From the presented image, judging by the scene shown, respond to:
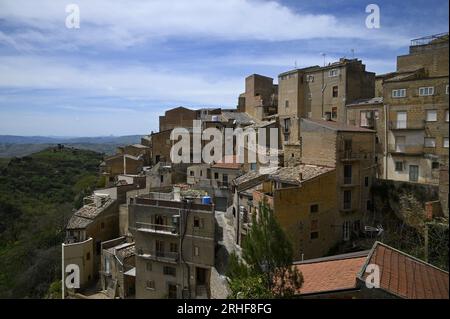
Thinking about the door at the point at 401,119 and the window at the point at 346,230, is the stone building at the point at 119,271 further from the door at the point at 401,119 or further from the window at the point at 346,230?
the door at the point at 401,119

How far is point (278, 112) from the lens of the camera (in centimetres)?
4059

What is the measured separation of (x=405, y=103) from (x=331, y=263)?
1588 centimetres

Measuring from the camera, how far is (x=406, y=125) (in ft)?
84.7

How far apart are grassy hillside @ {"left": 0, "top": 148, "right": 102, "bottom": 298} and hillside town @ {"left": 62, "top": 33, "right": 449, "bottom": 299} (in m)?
5.86

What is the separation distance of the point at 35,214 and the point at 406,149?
43.2 metres

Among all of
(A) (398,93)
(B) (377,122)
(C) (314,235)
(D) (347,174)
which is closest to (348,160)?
(D) (347,174)

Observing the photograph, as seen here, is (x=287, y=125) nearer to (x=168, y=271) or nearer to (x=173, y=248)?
(x=173, y=248)

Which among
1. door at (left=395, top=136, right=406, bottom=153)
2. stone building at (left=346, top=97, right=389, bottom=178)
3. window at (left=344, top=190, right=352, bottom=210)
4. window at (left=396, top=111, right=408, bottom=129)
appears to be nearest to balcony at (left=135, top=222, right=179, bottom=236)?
window at (left=344, top=190, right=352, bottom=210)

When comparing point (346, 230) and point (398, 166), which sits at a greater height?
point (398, 166)

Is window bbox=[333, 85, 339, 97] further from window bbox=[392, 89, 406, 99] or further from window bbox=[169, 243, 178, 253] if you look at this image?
window bbox=[169, 243, 178, 253]

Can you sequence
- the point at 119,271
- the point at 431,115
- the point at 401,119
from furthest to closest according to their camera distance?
the point at 401,119 → the point at 119,271 → the point at 431,115
